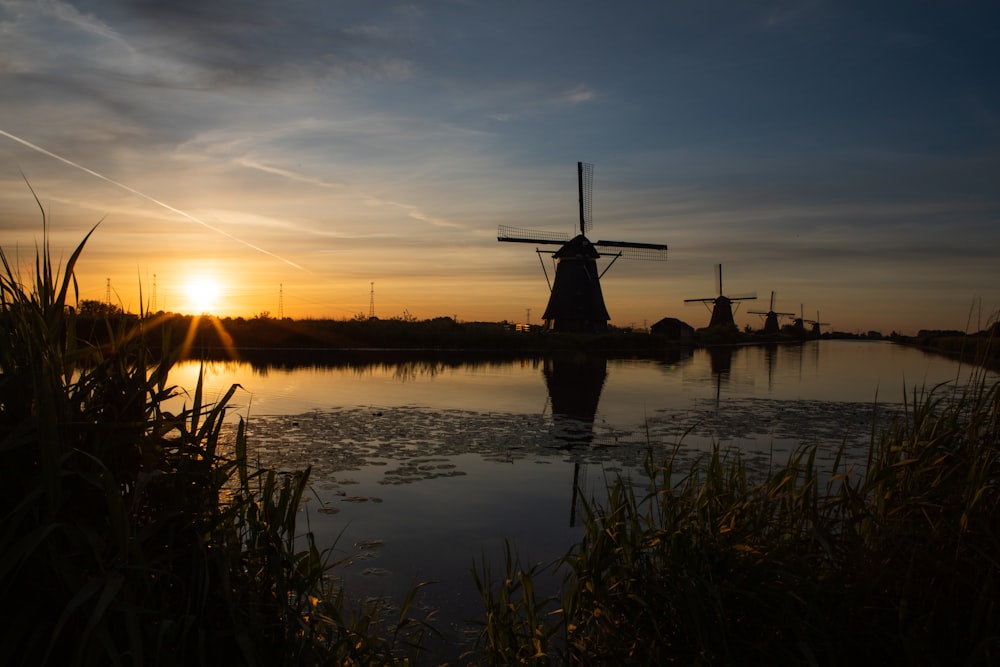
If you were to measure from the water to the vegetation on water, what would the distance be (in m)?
0.60

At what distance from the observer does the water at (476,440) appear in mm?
5414

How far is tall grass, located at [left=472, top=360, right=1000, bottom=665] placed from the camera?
2.85 meters

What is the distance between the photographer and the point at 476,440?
34.1 feet

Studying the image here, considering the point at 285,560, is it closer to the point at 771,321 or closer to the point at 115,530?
the point at 115,530

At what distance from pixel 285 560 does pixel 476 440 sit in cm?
758

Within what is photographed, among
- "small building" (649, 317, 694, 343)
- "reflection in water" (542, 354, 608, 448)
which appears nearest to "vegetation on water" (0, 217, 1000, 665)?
"reflection in water" (542, 354, 608, 448)

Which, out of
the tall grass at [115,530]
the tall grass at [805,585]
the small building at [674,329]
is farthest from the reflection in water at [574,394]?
the small building at [674,329]

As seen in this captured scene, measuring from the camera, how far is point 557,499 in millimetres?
6984

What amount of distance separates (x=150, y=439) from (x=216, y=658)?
0.86m

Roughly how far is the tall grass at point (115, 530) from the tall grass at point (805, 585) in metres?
1.21

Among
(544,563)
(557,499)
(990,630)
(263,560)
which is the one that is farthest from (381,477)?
(990,630)

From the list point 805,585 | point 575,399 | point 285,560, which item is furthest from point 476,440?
point 805,585

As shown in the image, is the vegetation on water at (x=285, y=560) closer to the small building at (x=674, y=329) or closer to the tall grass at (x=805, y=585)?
the tall grass at (x=805, y=585)

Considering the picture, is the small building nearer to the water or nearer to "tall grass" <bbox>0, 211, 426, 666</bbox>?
the water
